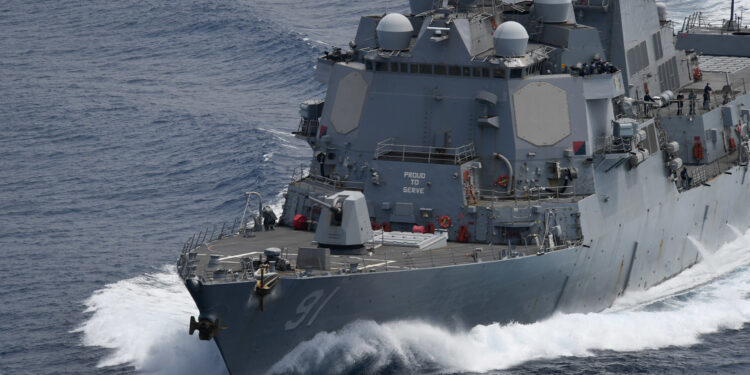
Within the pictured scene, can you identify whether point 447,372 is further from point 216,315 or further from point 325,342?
point 216,315

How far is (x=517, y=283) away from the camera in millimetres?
28797

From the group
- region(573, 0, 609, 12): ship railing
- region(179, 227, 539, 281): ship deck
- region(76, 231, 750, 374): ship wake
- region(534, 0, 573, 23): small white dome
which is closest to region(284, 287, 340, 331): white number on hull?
region(76, 231, 750, 374): ship wake

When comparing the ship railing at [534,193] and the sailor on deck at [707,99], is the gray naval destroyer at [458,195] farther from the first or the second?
the sailor on deck at [707,99]

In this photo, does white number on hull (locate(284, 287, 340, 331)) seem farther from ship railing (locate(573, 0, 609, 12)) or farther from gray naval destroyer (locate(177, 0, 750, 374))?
ship railing (locate(573, 0, 609, 12))

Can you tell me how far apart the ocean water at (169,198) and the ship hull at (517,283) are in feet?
1.29

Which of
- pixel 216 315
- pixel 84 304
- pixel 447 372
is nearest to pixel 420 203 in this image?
pixel 447 372

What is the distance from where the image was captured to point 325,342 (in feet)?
86.6

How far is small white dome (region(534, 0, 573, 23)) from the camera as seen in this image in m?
32.7

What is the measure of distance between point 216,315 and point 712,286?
15811 mm

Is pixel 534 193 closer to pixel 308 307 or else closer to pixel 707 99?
pixel 308 307

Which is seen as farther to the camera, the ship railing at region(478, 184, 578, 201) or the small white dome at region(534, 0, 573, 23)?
the small white dome at region(534, 0, 573, 23)

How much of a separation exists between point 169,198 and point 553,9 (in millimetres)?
14182

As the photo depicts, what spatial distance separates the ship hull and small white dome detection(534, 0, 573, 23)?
4157 millimetres

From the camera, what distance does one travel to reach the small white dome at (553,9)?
107ft
